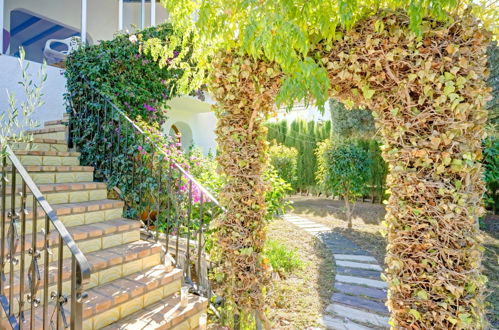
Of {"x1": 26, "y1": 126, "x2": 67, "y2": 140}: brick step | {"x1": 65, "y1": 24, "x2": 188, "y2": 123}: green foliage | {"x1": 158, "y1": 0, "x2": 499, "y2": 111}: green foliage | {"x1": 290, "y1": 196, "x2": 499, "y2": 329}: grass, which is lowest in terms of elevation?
{"x1": 290, "y1": 196, "x2": 499, "y2": 329}: grass

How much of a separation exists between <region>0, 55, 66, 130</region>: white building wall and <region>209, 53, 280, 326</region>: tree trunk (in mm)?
3743

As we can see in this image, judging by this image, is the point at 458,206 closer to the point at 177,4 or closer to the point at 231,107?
the point at 231,107

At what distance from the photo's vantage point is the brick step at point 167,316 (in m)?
2.37

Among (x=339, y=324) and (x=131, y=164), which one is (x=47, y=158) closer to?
(x=131, y=164)

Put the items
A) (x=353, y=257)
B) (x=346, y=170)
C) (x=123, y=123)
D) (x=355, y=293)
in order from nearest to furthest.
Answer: (x=355, y=293)
(x=123, y=123)
(x=353, y=257)
(x=346, y=170)

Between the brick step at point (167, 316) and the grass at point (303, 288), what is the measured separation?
79 cm

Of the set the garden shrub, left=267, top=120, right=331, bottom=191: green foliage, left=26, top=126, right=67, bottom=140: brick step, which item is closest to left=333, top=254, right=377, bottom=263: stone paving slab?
the garden shrub

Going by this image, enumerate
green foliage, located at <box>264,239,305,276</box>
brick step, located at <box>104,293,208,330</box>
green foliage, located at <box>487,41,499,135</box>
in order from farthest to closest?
green foliage, located at <box>487,41,499,135</box>, green foliage, located at <box>264,239,305,276</box>, brick step, located at <box>104,293,208,330</box>

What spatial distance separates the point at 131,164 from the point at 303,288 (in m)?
2.79

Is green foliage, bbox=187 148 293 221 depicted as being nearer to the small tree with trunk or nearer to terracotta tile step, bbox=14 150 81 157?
terracotta tile step, bbox=14 150 81 157

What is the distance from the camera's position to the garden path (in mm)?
3051

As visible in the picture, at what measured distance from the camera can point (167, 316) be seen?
254 cm

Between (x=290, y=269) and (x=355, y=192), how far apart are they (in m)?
3.54

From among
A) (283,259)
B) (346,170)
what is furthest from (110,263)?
(346,170)
